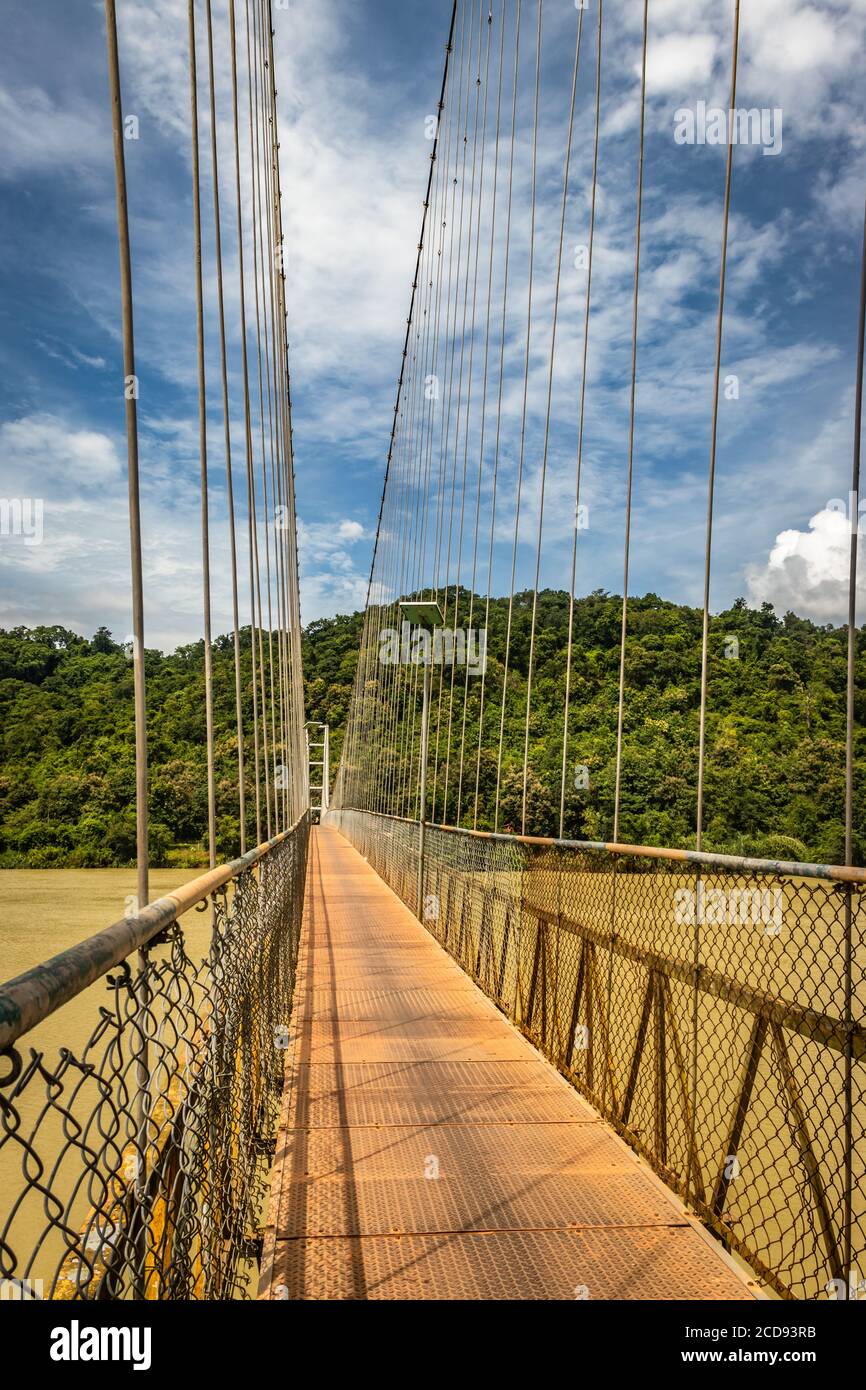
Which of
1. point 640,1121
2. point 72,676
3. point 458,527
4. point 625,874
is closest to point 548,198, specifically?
point 458,527

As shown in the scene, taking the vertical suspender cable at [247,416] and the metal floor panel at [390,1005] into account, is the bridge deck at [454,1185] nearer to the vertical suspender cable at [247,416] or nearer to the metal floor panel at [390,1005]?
the metal floor panel at [390,1005]

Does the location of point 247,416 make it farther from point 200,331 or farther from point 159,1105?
point 159,1105

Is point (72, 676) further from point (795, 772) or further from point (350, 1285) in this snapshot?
point (795, 772)

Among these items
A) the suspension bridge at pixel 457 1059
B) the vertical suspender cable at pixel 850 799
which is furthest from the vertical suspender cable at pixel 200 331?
the vertical suspender cable at pixel 850 799

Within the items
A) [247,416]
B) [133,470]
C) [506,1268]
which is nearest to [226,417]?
[247,416]

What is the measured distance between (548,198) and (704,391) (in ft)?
9.44

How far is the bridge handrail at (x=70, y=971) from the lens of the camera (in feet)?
2.08

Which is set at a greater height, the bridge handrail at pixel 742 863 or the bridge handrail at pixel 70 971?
the bridge handrail at pixel 70 971

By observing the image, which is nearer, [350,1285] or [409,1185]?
[350,1285]

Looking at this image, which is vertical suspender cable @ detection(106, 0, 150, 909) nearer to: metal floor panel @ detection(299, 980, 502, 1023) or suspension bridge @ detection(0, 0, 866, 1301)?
suspension bridge @ detection(0, 0, 866, 1301)

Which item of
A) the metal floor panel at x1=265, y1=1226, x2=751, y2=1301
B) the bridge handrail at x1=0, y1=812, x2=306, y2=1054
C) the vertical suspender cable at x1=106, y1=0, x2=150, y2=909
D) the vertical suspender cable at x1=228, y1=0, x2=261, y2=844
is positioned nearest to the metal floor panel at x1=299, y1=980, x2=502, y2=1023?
the vertical suspender cable at x1=228, y1=0, x2=261, y2=844

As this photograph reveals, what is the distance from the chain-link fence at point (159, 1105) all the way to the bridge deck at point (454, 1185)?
16 centimetres

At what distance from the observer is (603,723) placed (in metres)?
17.6

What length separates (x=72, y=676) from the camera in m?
9.16
